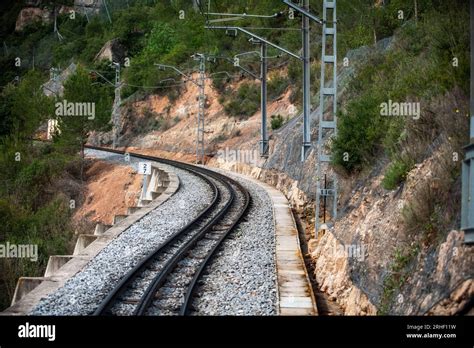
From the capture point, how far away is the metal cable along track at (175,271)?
9.16 metres

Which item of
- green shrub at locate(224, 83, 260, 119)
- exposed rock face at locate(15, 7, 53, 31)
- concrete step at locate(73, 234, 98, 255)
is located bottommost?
concrete step at locate(73, 234, 98, 255)

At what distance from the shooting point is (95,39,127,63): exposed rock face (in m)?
78.4

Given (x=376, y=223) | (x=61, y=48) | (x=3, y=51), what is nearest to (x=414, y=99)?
(x=376, y=223)

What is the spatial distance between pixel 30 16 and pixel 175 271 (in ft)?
101

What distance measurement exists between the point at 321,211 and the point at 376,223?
21.7 ft

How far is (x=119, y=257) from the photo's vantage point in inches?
491

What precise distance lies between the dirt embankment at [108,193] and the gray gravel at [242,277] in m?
14.9

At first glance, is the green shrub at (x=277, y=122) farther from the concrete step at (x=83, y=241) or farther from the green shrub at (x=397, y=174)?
the green shrub at (x=397, y=174)

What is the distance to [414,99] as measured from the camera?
36.8 feet

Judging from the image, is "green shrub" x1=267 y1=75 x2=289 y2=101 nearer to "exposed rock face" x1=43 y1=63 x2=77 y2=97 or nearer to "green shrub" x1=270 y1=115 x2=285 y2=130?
"green shrub" x1=270 y1=115 x2=285 y2=130

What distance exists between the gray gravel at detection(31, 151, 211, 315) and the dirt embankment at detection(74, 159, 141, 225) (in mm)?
8369

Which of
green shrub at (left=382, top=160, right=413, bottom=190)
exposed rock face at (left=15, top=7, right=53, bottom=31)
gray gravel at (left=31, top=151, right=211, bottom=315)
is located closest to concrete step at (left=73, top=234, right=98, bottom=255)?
gray gravel at (left=31, top=151, right=211, bottom=315)

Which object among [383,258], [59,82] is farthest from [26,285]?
[59,82]
